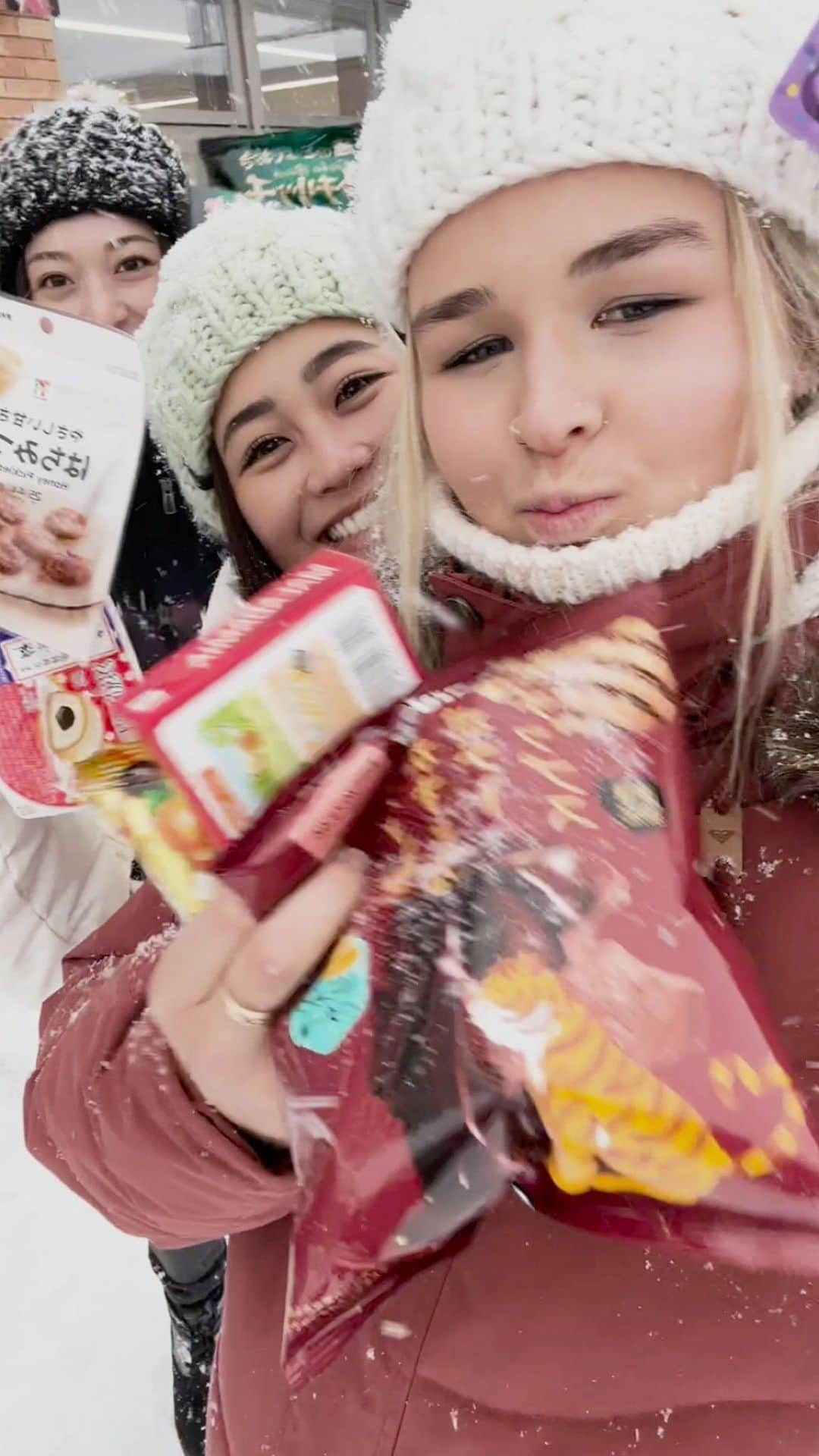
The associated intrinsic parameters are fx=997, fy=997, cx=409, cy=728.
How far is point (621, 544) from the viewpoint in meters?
Result: 0.45

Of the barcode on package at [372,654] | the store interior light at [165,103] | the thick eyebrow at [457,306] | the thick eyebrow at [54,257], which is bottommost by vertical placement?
the barcode on package at [372,654]

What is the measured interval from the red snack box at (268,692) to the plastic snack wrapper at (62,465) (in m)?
0.58

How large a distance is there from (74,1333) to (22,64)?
4050mm

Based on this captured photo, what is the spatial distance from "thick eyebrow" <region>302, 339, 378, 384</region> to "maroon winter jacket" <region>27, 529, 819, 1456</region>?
0.47m

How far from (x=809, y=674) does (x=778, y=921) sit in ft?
0.37

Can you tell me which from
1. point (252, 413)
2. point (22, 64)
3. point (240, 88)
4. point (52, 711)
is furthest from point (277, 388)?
point (240, 88)

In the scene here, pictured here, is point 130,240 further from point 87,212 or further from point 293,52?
point 293,52

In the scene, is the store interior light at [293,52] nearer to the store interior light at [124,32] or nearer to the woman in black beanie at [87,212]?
the store interior light at [124,32]

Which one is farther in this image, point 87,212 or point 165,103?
point 165,103

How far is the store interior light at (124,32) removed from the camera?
399 centimetres

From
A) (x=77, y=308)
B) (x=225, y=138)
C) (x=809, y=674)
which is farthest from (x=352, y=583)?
(x=225, y=138)

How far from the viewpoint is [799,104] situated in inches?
17.9

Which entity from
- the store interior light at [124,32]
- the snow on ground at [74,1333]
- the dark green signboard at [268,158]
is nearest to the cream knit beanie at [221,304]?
the snow on ground at [74,1333]

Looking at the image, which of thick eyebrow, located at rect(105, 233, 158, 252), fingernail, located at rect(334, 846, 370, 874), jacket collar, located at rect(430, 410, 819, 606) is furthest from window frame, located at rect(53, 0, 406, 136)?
fingernail, located at rect(334, 846, 370, 874)
